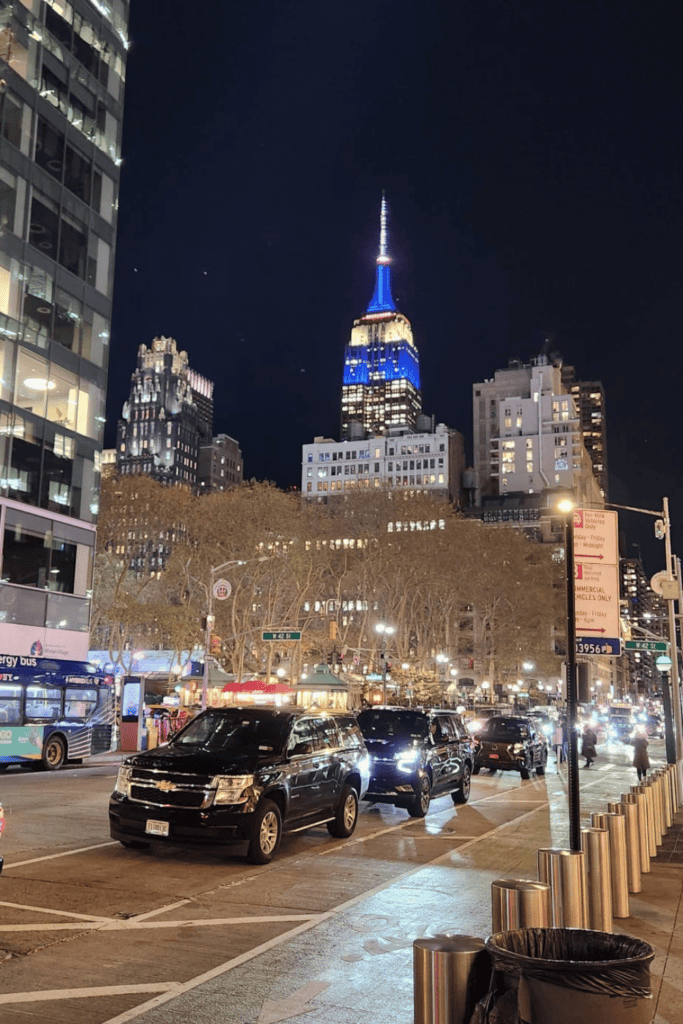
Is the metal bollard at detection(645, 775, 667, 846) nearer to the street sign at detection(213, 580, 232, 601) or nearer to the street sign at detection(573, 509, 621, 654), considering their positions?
the street sign at detection(573, 509, 621, 654)

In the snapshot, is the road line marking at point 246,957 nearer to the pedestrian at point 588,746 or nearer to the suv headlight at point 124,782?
the suv headlight at point 124,782

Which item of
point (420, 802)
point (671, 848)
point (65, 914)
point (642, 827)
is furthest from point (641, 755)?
point (65, 914)

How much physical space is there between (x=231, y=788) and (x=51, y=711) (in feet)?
54.9

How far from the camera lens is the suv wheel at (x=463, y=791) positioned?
19156 millimetres

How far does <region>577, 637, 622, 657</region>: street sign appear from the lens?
36.1 feet

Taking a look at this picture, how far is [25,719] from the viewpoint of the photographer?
24500mm

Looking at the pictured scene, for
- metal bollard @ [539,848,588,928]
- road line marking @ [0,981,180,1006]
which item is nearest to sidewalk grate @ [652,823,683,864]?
metal bollard @ [539,848,588,928]

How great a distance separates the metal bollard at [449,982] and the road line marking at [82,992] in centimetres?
324

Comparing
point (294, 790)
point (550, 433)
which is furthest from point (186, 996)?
point (550, 433)

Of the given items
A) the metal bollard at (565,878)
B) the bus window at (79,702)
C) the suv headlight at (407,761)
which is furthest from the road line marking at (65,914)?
the bus window at (79,702)

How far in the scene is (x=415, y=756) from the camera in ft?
54.3

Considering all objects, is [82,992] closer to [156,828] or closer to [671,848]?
[156,828]

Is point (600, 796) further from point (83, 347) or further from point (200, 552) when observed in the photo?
point (200, 552)

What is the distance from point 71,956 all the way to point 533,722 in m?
23.3
